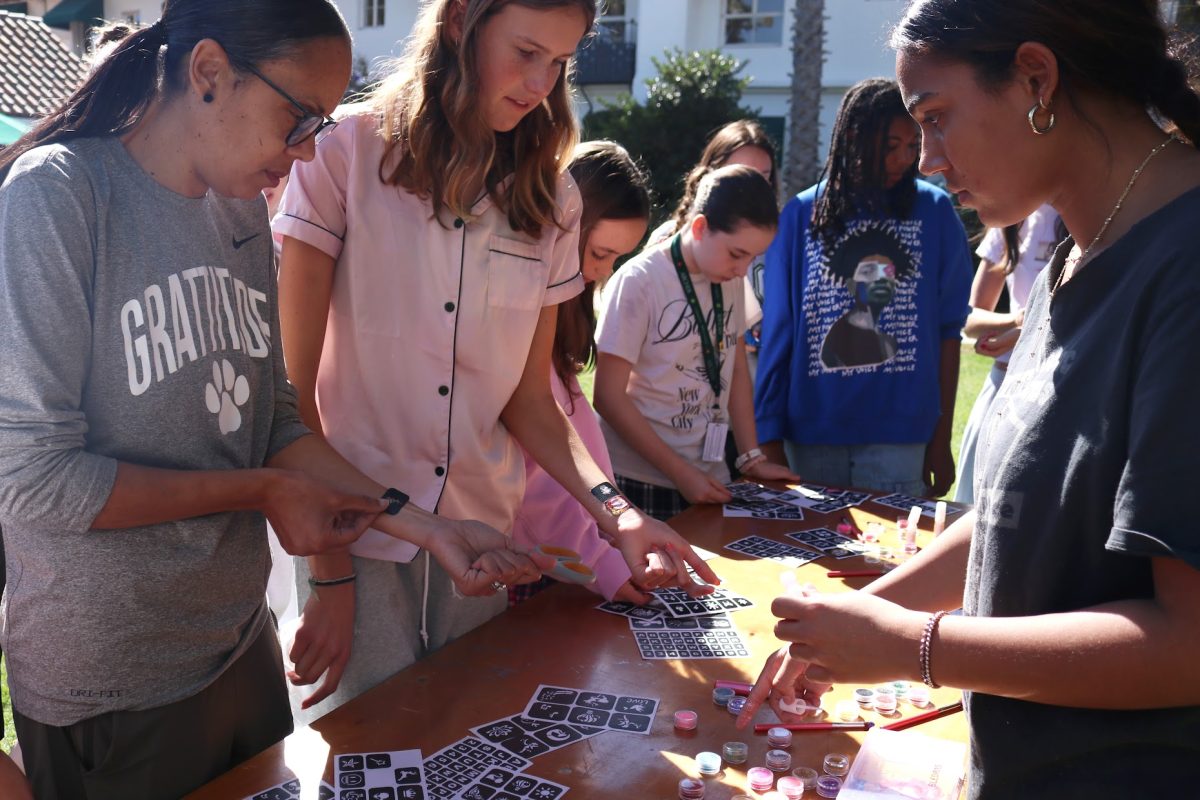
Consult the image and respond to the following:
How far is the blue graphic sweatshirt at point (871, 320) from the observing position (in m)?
3.55

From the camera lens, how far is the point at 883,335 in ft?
11.7

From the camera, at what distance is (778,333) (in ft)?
12.3

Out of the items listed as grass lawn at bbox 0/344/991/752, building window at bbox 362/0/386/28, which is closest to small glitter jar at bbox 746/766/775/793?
grass lawn at bbox 0/344/991/752

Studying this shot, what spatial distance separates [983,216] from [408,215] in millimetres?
1120

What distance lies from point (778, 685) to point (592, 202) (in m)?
1.62

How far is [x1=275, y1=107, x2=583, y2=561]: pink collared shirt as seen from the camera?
2.02 m

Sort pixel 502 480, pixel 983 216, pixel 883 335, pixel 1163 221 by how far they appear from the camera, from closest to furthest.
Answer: pixel 1163 221 → pixel 983 216 → pixel 502 480 → pixel 883 335

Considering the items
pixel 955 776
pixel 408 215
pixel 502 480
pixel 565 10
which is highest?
pixel 565 10

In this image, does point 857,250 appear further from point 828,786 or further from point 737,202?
point 828,786

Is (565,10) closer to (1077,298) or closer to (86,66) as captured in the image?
(86,66)

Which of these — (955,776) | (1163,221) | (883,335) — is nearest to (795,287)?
(883,335)

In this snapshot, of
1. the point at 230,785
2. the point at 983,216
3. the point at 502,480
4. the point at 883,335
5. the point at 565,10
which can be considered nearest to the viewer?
the point at 983,216

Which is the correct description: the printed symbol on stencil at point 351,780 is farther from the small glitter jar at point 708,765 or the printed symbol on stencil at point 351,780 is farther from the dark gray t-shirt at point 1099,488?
the dark gray t-shirt at point 1099,488

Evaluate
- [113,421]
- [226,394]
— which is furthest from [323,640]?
[113,421]
